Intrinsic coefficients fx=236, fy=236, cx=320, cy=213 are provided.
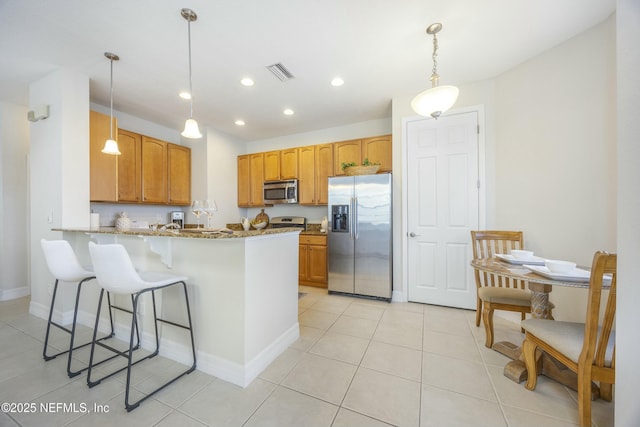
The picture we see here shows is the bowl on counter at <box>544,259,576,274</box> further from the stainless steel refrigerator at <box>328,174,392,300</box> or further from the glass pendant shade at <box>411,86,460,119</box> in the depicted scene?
the stainless steel refrigerator at <box>328,174,392,300</box>

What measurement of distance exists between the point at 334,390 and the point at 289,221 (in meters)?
3.25

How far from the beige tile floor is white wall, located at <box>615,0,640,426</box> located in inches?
17.4

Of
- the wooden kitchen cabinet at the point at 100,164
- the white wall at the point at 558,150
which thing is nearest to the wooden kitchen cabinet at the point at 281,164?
the wooden kitchen cabinet at the point at 100,164

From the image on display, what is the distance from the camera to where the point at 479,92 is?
2812 millimetres

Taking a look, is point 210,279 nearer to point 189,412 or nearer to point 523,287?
point 189,412

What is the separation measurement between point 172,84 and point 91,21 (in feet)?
3.07

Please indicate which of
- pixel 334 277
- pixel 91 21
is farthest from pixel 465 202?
pixel 91 21

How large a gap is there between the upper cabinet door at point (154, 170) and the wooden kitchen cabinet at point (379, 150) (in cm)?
331

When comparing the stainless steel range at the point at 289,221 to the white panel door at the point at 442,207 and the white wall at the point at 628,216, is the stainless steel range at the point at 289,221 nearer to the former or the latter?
the white panel door at the point at 442,207

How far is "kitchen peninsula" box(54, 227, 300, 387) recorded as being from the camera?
164 centimetres

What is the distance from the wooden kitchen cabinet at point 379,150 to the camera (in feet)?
11.9

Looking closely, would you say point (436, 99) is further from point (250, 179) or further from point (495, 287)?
point (250, 179)

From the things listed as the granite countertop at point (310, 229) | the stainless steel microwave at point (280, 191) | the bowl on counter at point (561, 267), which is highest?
the stainless steel microwave at point (280, 191)

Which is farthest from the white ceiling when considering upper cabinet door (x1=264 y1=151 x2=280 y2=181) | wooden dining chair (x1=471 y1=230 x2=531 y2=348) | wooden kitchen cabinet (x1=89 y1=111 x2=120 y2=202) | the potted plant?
wooden dining chair (x1=471 y1=230 x2=531 y2=348)
